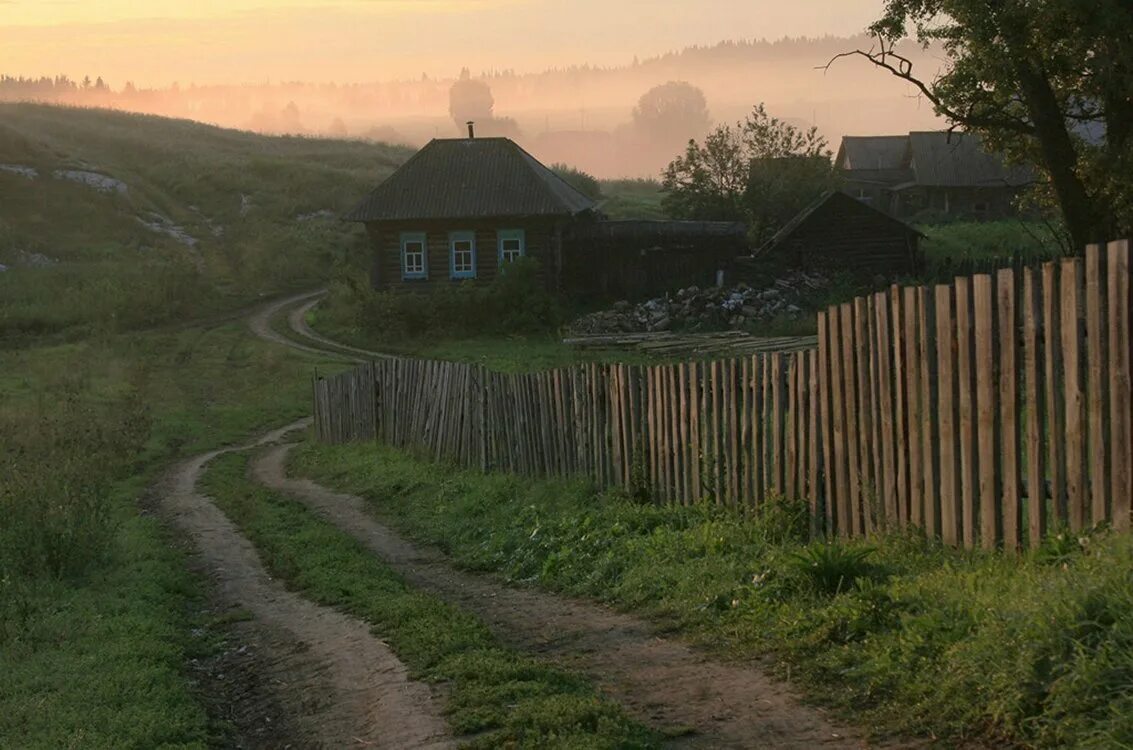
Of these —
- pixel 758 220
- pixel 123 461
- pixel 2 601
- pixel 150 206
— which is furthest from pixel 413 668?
pixel 150 206

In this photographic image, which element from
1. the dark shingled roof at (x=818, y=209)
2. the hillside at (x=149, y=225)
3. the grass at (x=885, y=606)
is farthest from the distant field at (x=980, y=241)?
the grass at (x=885, y=606)

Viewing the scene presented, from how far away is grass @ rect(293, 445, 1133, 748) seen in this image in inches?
208

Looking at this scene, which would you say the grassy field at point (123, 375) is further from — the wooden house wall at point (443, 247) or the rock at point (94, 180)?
the wooden house wall at point (443, 247)

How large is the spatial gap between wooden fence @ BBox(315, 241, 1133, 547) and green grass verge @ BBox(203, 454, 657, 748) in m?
2.61

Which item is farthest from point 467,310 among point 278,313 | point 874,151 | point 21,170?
point 874,151

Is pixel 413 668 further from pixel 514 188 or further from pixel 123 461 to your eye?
pixel 514 188

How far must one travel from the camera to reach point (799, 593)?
7.76 meters

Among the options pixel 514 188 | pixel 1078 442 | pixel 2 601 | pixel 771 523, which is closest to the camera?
pixel 1078 442

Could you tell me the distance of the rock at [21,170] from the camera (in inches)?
2577

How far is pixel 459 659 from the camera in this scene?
24.8 feet

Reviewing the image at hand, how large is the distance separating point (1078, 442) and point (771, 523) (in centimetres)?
317

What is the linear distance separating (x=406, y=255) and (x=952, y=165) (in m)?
34.2

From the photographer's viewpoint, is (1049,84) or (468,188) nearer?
(1049,84)

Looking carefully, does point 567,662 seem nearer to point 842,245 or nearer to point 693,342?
point 693,342
